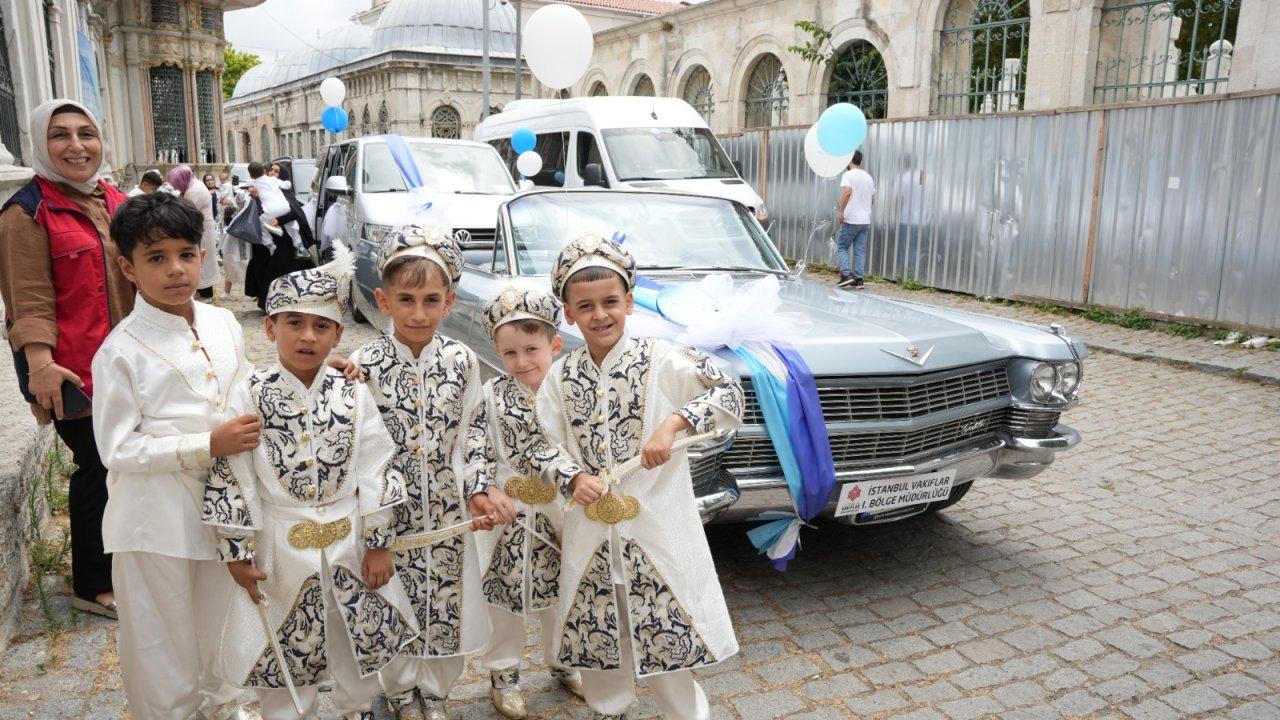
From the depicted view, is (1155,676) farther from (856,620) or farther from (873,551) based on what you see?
(873,551)

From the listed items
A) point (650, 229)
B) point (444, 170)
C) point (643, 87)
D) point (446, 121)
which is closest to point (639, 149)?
point (444, 170)

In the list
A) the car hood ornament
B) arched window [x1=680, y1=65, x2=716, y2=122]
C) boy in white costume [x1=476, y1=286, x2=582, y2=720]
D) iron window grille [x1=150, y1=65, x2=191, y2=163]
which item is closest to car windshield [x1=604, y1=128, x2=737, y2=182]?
the car hood ornament

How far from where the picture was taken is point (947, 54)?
1600cm

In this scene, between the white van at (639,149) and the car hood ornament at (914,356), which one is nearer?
the car hood ornament at (914,356)

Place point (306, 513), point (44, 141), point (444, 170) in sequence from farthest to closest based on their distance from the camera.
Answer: point (444, 170)
point (44, 141)
point (306, 513)

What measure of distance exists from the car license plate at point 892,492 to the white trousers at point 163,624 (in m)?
2.19

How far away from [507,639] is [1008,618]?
2019 mm

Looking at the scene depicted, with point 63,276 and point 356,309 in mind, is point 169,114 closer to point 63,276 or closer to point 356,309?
point 356,309

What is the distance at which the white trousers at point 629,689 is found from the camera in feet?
8.73

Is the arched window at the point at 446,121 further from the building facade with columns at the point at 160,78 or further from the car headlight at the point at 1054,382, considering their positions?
the car headlight at the point at 1054,382

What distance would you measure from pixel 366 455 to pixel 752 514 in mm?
1558

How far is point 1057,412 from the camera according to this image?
3928 millimetres

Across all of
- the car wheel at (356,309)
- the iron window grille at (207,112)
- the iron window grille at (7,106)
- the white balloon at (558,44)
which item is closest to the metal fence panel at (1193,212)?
the white balloon at (558,44)

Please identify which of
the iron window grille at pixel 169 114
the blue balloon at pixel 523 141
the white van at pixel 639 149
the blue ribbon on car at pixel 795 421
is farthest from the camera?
the iron window grille at pixel 169 114
